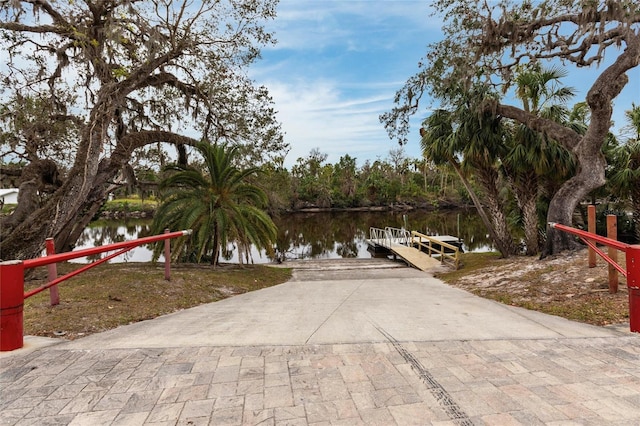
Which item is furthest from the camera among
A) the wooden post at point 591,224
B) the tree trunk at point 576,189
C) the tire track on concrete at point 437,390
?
the tree trunk at point 576,189

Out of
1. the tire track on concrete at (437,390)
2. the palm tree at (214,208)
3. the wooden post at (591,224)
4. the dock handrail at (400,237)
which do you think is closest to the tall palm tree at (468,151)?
the wooden post at (591,224)

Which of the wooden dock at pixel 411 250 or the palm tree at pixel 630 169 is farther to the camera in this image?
the wooden dock at pixel 411 250

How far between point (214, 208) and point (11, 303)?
696 cm

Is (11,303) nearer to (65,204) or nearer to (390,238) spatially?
(65,204)

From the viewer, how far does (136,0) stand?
9094mm

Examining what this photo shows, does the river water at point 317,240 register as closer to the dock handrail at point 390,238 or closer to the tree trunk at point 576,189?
the dock handrail at point 390,238

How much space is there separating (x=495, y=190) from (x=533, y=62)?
422 centimetres

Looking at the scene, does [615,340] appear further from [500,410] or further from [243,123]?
[243,123]

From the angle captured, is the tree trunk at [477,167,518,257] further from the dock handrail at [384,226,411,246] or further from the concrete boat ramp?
the concrete boat ramp

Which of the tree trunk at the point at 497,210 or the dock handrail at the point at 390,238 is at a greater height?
the tree trunk at the point at 497,210

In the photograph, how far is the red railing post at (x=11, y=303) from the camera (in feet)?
9.77

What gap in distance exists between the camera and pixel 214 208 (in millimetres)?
9906

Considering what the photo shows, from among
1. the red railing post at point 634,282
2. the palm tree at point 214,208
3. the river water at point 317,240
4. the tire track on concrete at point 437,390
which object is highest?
the palm tree at point 214,208

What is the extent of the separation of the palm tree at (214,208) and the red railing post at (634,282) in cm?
806
